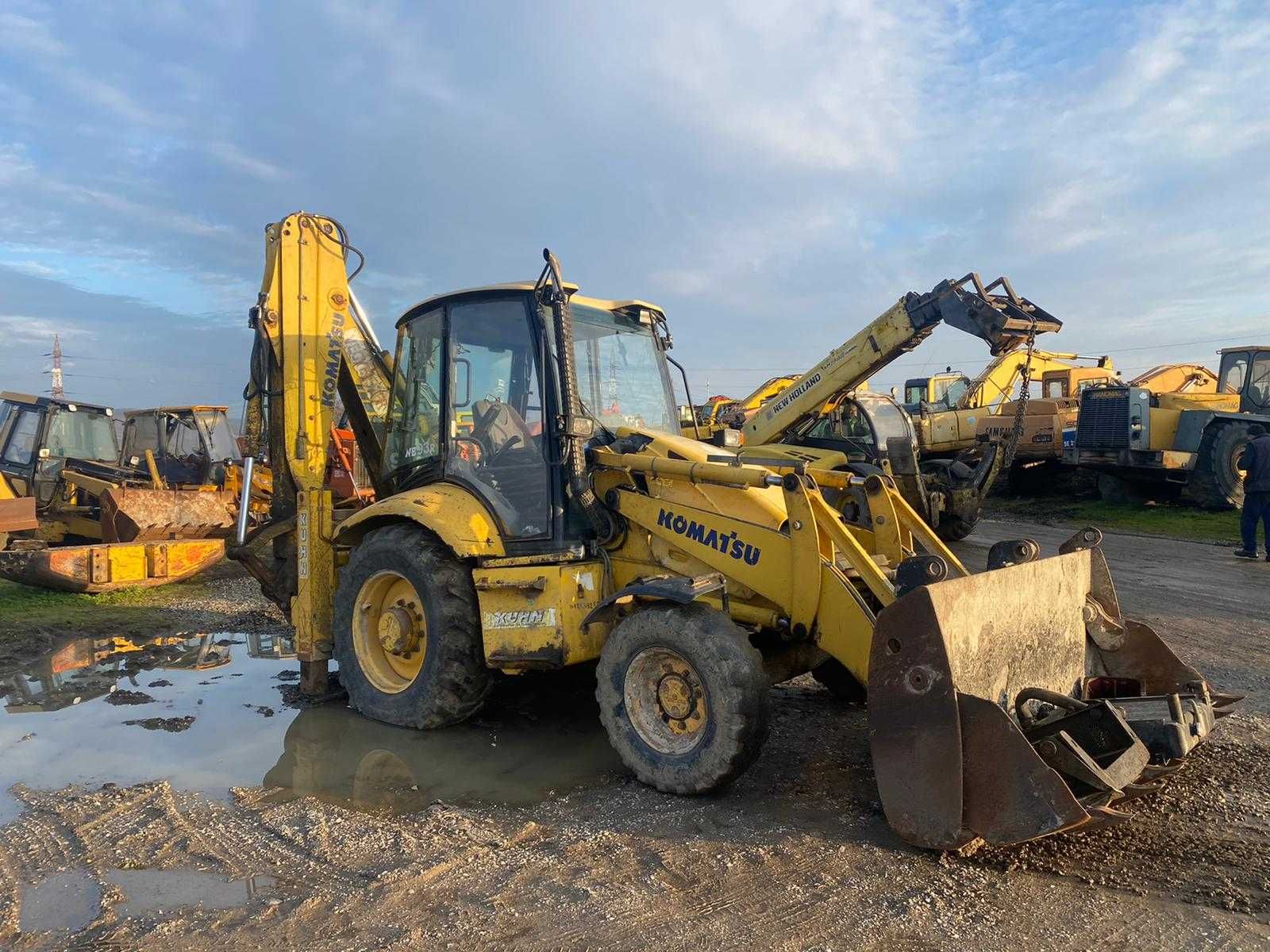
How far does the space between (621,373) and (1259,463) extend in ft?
29.5

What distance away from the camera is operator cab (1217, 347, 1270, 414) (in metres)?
16.0

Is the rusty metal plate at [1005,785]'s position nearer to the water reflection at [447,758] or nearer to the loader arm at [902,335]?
the water reflection at [447,758]

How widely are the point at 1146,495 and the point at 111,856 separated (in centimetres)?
1787

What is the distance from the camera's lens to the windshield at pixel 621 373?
17.0 ft

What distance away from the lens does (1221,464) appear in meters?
14.5

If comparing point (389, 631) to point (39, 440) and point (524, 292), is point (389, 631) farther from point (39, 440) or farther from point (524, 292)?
point (39, 440)

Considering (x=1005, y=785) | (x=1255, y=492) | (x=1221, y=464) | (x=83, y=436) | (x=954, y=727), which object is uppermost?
(x=83, y=436)

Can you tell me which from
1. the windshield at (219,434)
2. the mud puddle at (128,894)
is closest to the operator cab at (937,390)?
the windshield at (219,434)

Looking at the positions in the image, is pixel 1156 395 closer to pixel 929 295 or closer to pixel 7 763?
pixel 929 295

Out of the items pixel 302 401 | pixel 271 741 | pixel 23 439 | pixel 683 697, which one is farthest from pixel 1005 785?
pixel 23 439

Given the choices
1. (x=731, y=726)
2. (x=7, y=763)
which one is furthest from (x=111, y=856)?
(x=731, y=726)

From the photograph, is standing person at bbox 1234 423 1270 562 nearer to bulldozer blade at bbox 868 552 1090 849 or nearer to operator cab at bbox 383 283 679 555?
operator cab at bbox 383 283 679 555

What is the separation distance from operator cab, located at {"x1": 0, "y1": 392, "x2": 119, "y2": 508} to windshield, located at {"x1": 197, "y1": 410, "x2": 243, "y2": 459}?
1.75 metres

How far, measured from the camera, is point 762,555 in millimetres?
4281
